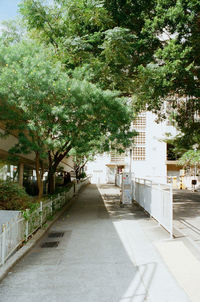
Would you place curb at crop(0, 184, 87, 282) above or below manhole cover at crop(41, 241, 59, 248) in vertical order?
above

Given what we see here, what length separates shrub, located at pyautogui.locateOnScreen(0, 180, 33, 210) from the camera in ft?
30.6

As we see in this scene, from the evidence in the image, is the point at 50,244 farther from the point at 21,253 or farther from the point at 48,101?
the point at 48,101

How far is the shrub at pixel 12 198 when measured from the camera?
30.6 ft

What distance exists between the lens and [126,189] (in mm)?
17828

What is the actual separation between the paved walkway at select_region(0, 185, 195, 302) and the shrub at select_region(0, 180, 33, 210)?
149 centimetres

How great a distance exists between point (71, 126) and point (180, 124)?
10238 millimetres

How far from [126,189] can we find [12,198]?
9.47 m

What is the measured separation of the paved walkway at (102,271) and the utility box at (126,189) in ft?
24.9

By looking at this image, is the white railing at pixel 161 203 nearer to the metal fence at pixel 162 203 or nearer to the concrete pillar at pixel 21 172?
the metal fence at pixel 162 203

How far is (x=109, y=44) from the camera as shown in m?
13.1

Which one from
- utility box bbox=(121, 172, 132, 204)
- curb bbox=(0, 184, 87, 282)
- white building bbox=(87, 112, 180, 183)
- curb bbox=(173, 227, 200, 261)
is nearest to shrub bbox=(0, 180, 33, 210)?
curb bbox=(0, 184, 87, 282)

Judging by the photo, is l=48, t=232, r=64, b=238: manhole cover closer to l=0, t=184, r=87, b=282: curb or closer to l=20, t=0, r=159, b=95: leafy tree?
l=0, t=184, r=87, b=282: curb

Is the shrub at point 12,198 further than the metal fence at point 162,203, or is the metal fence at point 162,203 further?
the shrub at point 12,198

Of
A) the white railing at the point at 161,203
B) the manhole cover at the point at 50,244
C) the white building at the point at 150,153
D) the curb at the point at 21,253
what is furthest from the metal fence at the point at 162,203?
the white building at the point at 150,153
